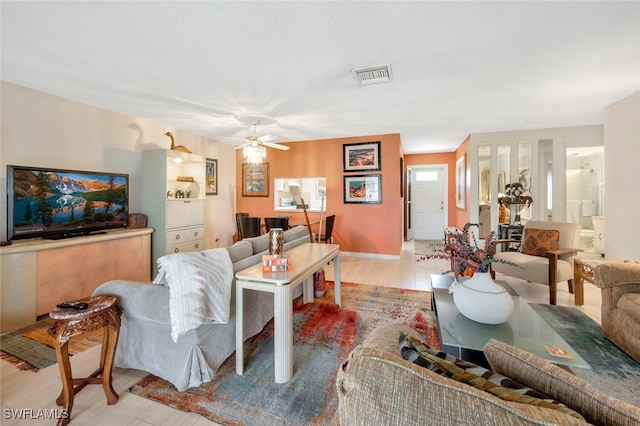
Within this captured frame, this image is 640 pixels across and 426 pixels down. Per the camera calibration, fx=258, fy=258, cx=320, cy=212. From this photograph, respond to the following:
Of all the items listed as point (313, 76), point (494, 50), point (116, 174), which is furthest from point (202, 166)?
point (494, 50)

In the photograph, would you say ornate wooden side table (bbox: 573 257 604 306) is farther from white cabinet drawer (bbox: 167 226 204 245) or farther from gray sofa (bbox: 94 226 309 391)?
white cabinet drawer (bbox: 167 226 204 245)

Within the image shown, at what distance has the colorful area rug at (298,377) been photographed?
58.9 inches

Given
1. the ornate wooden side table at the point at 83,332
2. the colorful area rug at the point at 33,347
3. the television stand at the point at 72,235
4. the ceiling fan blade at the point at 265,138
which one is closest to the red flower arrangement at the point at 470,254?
the ornate wooden side table at the point at 83,332

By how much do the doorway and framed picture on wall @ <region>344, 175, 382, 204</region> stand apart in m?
2.94

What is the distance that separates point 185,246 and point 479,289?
410 centimetres

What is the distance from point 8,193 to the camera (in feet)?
8.29

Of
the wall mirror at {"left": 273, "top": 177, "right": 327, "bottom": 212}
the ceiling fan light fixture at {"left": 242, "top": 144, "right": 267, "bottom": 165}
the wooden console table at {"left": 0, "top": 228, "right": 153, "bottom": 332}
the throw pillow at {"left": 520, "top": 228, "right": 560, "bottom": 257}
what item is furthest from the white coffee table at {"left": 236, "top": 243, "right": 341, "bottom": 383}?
the wall mirror at {"left": 273, "top": 177, "right": 327, "bottom": 212}

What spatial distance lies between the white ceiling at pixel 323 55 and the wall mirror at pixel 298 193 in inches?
98.4

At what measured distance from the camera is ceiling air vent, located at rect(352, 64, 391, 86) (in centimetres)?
248

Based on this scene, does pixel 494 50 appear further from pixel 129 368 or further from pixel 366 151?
pixel 129 368

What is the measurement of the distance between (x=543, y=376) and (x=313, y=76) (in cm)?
276

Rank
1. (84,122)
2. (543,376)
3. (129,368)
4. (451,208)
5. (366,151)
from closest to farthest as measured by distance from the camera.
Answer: (543,376) → (129,368) → (84,122) → (366,151) → (451,208)

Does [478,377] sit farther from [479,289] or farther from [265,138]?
[265,138]

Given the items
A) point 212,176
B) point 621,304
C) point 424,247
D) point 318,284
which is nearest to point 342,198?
point 424,247
